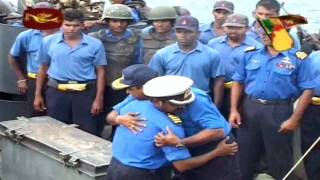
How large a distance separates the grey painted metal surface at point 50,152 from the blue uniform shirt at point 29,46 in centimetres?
112

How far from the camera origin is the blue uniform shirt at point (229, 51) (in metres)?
6.39

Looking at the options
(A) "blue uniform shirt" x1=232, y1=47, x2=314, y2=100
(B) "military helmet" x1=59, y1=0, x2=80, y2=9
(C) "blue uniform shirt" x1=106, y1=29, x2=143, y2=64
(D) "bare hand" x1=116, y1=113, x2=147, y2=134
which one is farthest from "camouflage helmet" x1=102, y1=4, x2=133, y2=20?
(D) "bare hand" x1=116, y1=113, x2=147, y2=134

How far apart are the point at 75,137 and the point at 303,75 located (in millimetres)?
1962

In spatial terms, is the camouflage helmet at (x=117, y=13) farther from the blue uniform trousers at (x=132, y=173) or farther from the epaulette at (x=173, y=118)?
the epaulette at (x=173, y=118)

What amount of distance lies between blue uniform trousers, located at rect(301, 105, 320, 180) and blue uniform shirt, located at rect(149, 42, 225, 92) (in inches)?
35.0

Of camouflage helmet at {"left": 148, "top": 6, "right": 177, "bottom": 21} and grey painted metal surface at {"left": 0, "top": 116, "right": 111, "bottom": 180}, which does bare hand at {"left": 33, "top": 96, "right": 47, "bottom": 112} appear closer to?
grey painted metal surface at {"left": 0, "top": 116, "right": 111, "bottom": 180}

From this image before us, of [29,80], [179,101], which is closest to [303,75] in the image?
[179,101]

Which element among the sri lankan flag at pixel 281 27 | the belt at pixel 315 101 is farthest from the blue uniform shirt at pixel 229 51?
the sri lankan flag at pixel 281 27

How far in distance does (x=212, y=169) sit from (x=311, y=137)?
1.73 metres

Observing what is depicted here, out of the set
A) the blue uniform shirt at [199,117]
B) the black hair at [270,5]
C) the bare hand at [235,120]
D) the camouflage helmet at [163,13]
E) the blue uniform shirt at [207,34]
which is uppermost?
the black hair at [270,5]

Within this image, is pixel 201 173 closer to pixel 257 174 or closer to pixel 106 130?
pixel 257 174

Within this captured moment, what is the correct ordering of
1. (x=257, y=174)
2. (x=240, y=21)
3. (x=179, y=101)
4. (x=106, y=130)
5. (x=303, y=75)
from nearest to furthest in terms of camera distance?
(x=179, y=101) < (x=303, y=75) < (x=257, y=174) < (x=240, y=21) < (x=106, y=130)

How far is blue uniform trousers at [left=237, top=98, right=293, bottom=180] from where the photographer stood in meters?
5.52

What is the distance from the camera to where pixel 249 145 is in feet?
18.8
